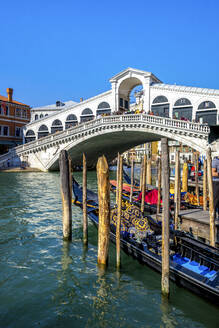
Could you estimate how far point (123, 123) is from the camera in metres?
16.9

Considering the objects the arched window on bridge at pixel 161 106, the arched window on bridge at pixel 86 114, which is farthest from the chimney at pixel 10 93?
the arched window on bridge at pixel 161 106

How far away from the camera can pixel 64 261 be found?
4434 millimetres

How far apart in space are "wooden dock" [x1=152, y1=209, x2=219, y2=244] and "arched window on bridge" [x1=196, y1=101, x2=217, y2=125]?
44.8ft

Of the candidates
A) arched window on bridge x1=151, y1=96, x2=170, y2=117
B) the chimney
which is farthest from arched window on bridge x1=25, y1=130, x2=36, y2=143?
arched window on bridge x1=151, y1=96, x2=170, y2=117

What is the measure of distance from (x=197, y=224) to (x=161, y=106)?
15.7 meters

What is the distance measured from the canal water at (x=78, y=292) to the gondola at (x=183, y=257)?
158 millimetres

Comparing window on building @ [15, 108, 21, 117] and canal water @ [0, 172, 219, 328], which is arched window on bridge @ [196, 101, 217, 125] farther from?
window on building @ [15, 108, 21, 117]

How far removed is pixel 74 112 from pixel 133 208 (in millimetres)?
19220

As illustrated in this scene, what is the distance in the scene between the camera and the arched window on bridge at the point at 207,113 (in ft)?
58.1

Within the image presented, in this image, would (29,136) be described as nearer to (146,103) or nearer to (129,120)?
(146,103)

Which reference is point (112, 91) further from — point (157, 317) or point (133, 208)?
point (157, 317)

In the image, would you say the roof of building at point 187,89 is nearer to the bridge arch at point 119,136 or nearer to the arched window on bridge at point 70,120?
the bridge arch at point 119,136

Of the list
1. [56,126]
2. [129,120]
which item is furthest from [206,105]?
[56,126]

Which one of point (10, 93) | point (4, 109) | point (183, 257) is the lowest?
point (183, 257)
